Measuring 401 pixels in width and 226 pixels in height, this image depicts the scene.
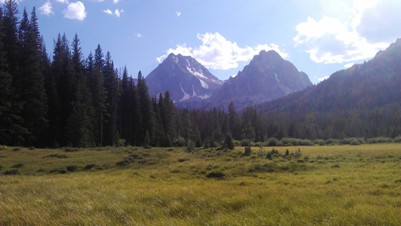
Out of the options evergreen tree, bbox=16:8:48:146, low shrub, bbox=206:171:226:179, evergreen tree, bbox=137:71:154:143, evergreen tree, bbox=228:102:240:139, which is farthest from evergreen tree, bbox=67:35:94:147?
evergreen tree, bbox=228:102:240:139

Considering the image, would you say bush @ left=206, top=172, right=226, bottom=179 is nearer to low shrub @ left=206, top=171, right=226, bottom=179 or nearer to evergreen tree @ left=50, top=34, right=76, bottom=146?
low shrub @ left=206, top=171, right=226, bottom=179

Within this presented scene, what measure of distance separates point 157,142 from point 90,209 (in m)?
76.4

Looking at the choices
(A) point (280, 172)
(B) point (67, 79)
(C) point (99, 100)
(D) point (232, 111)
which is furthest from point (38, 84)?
(D) point (232, 111)

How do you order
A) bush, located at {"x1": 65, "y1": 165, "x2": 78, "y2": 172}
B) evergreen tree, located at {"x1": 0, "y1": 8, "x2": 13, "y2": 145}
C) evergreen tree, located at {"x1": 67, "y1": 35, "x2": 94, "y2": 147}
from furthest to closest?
evergreen tree, located at {"x1": 67, "y1": 35, "x2": 94, "y2": 147} → evergreen tree, located at {"x1": 0, "y1": 8, "x2": 13, "y2": 145} → bush, located at {"x1": 65, "y1": 165, "x2": 78, "y2": 172}

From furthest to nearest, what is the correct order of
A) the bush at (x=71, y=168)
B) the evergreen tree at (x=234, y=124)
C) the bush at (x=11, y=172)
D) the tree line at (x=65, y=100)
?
the evergreen tree at (x=234, y=124) → the tree line at (x=65, y=100) → the bush at (x=71, y=168) → the bush at (x=11, y=172)

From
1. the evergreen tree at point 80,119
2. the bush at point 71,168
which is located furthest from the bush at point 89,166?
the evergreen tree at point 80,119

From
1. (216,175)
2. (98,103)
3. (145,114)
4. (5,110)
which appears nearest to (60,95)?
(98,103)

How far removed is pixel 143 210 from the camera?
462 inches

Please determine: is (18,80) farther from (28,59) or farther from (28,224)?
(28,224)

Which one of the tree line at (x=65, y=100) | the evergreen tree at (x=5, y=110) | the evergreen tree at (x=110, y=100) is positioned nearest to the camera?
the evergreen tree at (x=5, y=110)

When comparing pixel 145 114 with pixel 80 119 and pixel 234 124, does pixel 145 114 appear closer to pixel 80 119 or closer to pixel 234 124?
pixel 80 119

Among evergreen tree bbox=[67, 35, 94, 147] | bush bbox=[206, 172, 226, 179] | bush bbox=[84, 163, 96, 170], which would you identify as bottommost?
bush bbox=[206, 172, 226, 179]

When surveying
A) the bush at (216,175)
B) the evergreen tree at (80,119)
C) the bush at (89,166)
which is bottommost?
the bush at (216,175)

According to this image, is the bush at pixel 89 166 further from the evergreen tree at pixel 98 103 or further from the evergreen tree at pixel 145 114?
the evergreen tree at pixel 145 114
